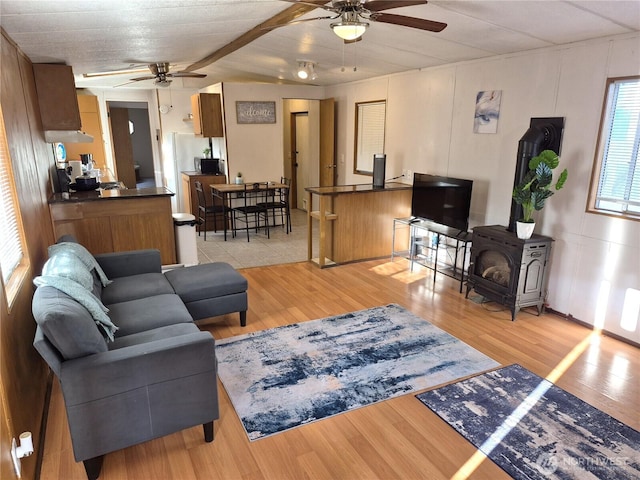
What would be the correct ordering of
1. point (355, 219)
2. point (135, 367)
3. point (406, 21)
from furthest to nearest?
point (355, 219) → point (406, 21) → point (135, 367)

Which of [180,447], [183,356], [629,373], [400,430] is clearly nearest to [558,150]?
[629,373]

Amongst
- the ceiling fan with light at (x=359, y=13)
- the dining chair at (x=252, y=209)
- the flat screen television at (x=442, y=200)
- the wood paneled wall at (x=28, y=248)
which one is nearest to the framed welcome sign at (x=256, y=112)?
the dining chair at (x=252, y=209)

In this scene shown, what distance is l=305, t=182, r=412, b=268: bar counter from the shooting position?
203 inches

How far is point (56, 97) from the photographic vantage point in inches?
160

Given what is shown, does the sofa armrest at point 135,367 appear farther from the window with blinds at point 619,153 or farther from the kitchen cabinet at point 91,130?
the kitchen cabinet at point 91,130

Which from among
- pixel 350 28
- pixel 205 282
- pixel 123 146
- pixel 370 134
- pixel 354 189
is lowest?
pixel 205 282

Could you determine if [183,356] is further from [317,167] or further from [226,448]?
[317,167]

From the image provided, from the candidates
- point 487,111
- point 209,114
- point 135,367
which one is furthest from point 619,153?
point 209,114

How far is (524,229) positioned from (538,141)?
0.80 m

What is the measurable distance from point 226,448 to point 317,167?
6.33 metres

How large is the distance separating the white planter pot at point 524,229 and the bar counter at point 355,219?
1.93 meters

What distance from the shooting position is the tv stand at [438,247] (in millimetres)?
4636

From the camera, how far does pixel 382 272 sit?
16.7 feet

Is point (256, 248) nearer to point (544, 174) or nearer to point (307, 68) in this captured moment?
point (307, 68)
